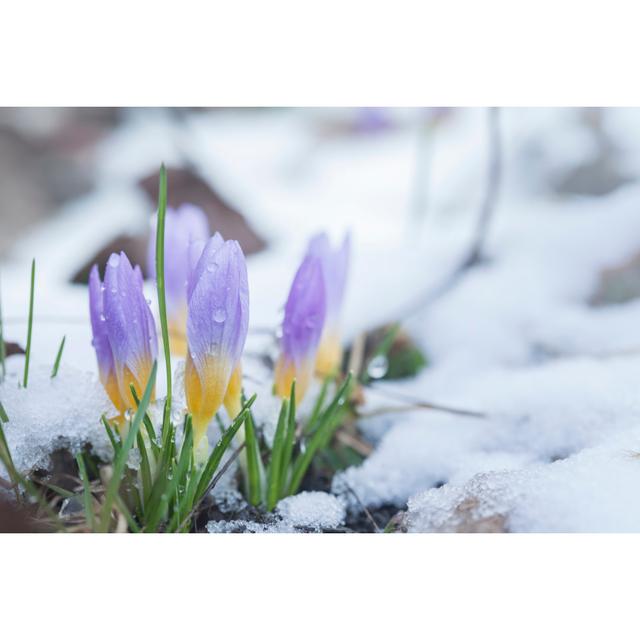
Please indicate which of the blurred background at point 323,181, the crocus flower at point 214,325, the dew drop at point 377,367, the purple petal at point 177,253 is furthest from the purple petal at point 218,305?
the blurred background at point 323,181

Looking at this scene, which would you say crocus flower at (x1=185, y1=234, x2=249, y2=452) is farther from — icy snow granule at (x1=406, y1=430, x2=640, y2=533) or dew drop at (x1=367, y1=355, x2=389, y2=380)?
dew drop at (x1=367, y1=355, x2=389, y2=380)

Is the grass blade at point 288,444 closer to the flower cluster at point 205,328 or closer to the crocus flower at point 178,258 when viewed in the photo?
the flower cluster at point 205,328

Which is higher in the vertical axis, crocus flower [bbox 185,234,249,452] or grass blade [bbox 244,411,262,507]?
crocus flower [bbox 185,234,249,452]

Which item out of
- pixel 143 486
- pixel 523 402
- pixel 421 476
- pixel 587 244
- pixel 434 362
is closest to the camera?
pixel 143 486

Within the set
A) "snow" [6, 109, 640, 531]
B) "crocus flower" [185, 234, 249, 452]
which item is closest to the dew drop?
"snow" [6, 109, 640, 531]
